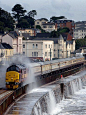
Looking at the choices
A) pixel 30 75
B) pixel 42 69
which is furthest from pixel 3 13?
pixel 30 75

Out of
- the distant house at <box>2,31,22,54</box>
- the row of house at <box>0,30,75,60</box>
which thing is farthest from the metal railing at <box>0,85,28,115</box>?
the row of house at <box>0,30,75,60</box>

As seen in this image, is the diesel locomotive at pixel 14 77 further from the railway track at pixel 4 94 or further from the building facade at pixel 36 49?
the building facade at pixel 36 49

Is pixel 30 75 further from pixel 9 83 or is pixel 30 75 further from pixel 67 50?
pixel 67 50

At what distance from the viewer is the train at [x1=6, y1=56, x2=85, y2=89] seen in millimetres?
46781

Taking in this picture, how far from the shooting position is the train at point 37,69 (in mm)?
46781

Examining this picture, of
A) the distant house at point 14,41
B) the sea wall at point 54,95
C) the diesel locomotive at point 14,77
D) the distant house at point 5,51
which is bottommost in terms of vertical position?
the sea wall at point 54,95

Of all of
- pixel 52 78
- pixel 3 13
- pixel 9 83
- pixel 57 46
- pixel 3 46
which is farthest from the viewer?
pixel 3 13

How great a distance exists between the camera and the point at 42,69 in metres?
68.0

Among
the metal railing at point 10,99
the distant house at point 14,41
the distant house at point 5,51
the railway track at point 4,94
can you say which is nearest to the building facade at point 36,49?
the distant house at point 14,41

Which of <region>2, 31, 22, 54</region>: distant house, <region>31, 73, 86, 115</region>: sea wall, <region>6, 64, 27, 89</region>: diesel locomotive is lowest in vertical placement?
<region>31, 73, 86, 115</region>: sea wall

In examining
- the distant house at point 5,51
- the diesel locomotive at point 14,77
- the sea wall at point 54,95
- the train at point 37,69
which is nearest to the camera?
the sea wall at point 54,95

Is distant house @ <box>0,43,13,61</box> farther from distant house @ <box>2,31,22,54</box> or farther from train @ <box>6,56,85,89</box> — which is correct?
train @ <box>6,56,85,89</box>

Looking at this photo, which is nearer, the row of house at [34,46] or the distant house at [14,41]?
the distant house at [14,41]

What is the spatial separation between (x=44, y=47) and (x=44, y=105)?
75481 mm
